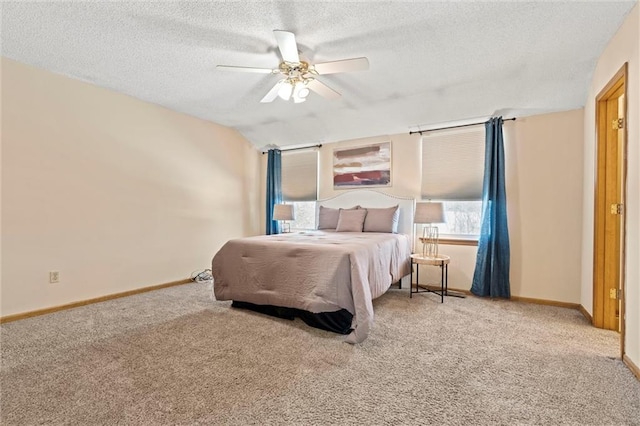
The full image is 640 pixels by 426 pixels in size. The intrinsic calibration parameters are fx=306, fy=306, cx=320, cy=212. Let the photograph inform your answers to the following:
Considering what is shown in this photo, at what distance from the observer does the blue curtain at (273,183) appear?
5523mm

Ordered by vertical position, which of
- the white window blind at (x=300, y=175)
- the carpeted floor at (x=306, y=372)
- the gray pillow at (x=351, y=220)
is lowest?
the carpeted floor at (x=306, y=372)

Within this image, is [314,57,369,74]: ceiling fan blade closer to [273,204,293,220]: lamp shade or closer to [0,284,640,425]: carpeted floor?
[0,284,640,425]: carpeted floor

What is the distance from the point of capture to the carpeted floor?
1.58m

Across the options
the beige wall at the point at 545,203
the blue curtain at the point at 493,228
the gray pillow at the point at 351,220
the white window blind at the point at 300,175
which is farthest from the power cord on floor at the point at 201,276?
the beige wall at the point at 545,203

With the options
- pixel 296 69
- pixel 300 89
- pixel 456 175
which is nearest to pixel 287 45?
pixel 296 69

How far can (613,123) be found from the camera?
2709 mm

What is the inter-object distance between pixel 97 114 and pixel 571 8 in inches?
179

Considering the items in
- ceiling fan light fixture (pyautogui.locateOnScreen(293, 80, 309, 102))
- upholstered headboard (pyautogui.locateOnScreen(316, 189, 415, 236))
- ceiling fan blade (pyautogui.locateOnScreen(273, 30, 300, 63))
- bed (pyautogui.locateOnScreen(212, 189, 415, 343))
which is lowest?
bed (pyautogui.locateOnScreen(212, 189, 415, 343))

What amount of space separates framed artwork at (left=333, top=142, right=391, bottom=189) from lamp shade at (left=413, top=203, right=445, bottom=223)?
37.5 inches

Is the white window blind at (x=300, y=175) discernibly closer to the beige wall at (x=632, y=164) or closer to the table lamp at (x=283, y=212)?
the table lamp at (x=283, y=212)

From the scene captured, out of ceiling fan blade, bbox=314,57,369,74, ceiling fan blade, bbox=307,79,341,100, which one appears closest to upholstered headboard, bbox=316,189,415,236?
ceiling fan blade, bbox=307,79,341,100

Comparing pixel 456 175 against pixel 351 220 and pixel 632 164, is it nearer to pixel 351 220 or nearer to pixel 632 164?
pixel 351 220

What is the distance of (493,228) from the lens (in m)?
3.64

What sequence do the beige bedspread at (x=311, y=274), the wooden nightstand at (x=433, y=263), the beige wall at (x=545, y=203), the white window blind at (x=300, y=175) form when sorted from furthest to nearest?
1. the white window blind at (x=300, y=175)
2. the wooden nightstand at (x=433, y=263)
3. the beige wall at (x=545, y=203)
4. the beige bedspread at (x=311, y=274)
